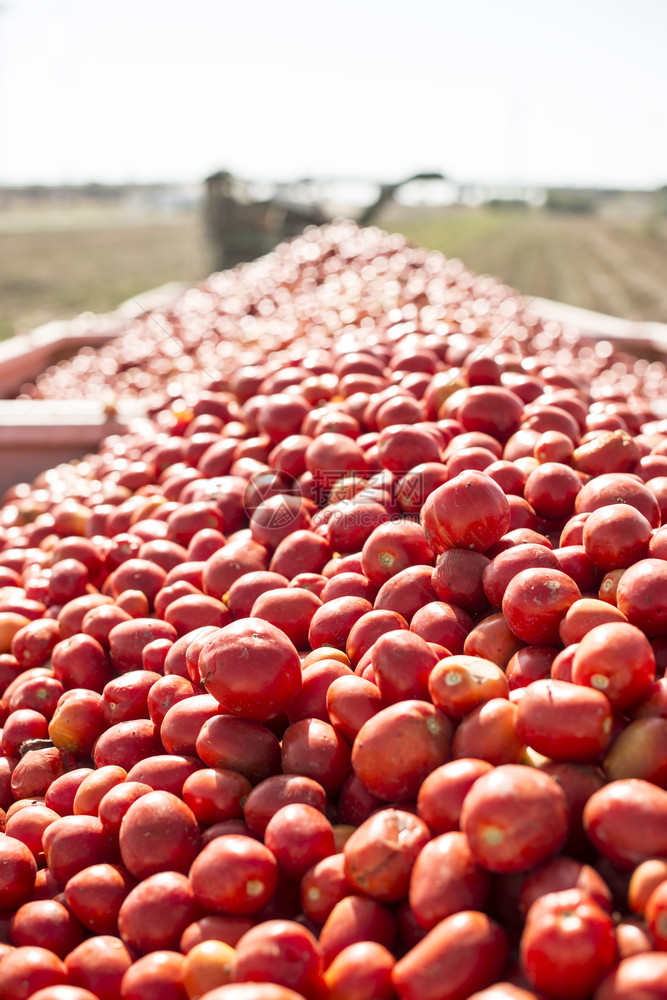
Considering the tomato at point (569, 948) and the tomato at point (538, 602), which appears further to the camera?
the tomato at point (538, 602)

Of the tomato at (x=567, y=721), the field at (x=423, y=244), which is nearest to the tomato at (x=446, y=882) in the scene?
the tomato at (x=567, y=721)

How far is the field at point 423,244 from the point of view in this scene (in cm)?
1927

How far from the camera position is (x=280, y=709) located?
2107mm

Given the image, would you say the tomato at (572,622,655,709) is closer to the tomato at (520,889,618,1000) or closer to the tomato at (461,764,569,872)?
the tomato at (461,764,569,872)

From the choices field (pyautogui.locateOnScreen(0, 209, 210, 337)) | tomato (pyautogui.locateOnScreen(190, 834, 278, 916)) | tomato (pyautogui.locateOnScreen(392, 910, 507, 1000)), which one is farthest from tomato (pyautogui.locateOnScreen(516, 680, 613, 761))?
field (pyautogui.locateOnScreen(0, 209, 210, 337))

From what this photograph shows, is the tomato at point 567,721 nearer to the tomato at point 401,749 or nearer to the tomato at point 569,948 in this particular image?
the tomato at point 401,749

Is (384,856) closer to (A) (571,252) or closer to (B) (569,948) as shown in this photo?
(B) (569,948)

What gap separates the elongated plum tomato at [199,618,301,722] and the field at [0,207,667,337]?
147 inches

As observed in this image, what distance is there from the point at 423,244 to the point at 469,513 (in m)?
25.1

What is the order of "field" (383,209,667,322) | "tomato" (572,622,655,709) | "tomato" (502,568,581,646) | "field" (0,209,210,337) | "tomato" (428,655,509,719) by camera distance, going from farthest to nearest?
"field" (383,209,667,322), "field" (0,209,210,337), "tomato" (502,568,581,646), "tomato" (428,655,509,719), "tomato" (572,622,655,709)

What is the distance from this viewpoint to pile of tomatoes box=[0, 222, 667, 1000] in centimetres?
151

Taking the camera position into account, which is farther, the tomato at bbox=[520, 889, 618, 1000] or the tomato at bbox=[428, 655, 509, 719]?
the tomato at bbox=[428, 655, 509, 719]

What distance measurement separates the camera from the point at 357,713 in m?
1.98

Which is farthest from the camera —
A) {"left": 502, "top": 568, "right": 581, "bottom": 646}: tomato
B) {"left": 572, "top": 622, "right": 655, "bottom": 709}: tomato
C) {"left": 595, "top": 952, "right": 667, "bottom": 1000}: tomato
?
{"left": 502, "top": 568, "right": 581, "bottom": 646}: tomato
